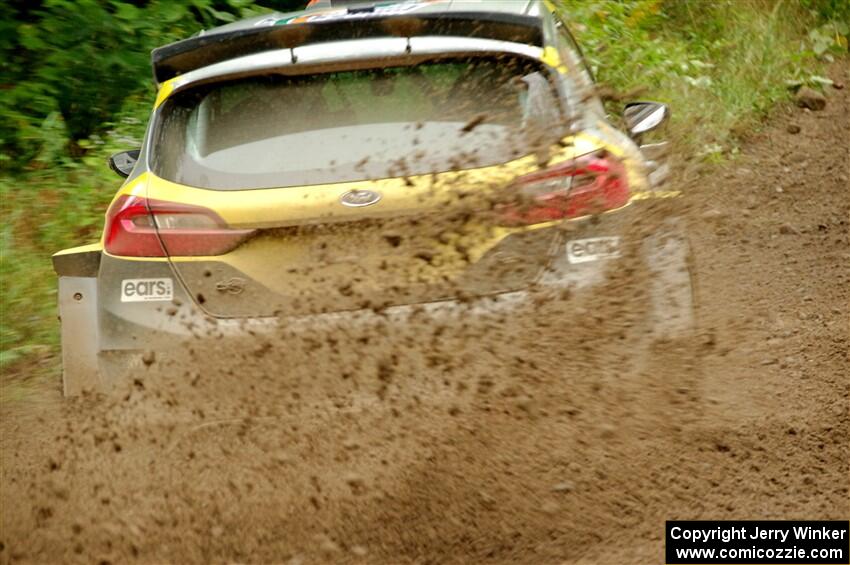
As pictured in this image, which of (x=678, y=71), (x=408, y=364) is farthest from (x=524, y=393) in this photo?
(x=678, y=71)

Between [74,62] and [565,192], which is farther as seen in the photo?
[74,62]

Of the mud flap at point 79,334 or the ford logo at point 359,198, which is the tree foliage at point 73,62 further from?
the ford logo at point 359,198

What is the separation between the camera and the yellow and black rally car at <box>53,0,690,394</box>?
12.1 ft

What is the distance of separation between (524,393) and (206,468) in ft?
3.47

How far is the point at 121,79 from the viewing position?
8.15 m

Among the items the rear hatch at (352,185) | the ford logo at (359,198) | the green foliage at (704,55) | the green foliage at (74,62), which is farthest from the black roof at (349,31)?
the green foliage at (704,55)

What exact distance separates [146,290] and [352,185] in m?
0.84

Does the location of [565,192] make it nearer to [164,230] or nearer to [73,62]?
[164,230]

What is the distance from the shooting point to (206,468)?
3.66 m

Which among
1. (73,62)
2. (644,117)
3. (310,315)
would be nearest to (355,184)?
(310,315)

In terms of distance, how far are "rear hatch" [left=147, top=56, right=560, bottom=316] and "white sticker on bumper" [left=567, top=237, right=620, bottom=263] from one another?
9 cm

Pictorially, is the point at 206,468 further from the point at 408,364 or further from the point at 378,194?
the point at 378,194

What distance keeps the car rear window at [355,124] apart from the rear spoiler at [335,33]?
0.10 metres

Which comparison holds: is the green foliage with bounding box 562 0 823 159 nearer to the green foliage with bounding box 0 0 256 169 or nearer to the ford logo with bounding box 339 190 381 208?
the green foliage with bounding box 0 0 256 169
